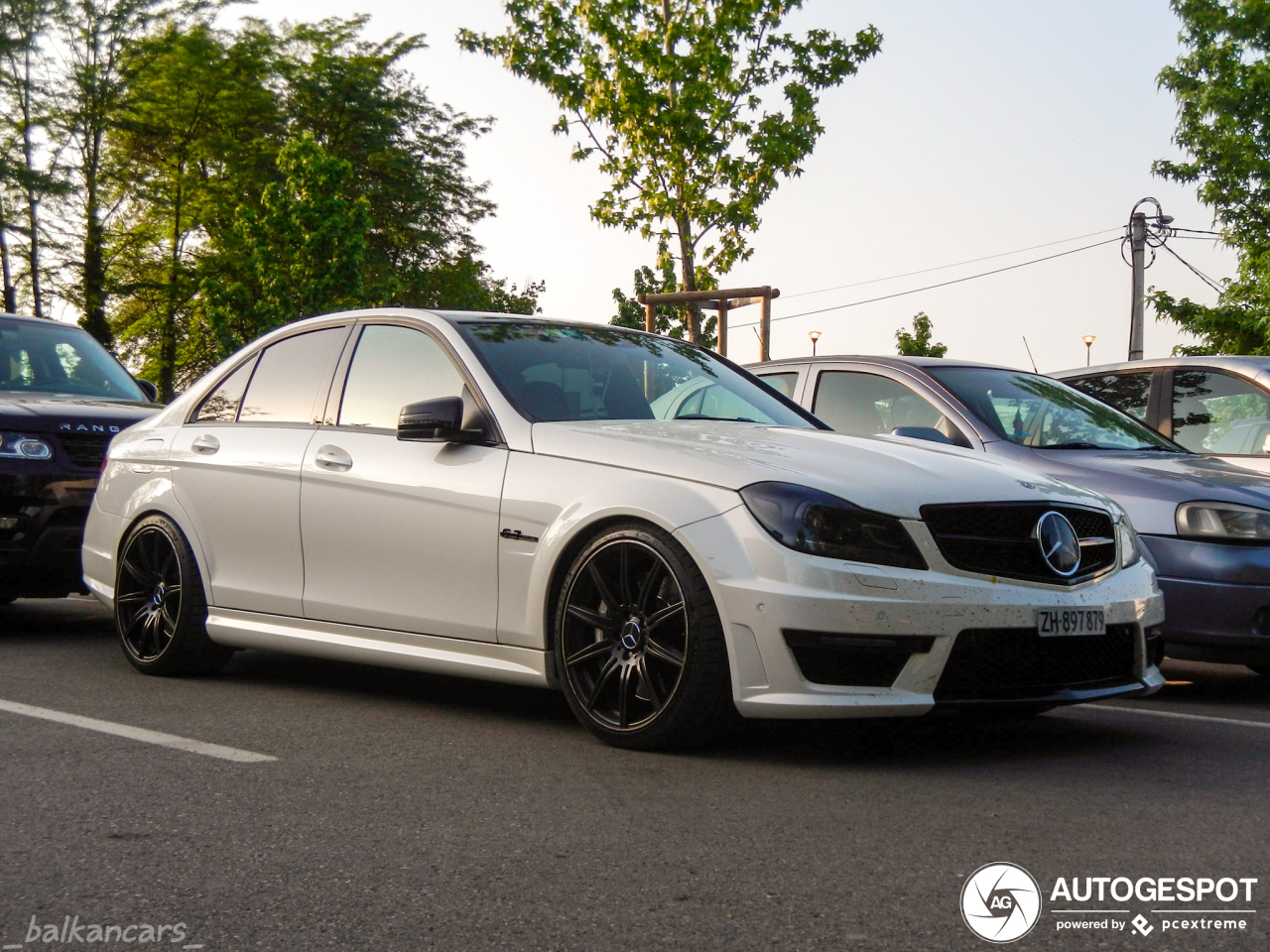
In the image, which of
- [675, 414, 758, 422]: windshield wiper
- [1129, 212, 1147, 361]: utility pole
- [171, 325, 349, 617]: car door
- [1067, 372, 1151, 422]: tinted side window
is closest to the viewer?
[675, 414, 758, 422]: windshield wiper

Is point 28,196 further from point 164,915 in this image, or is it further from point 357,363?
point 164,915

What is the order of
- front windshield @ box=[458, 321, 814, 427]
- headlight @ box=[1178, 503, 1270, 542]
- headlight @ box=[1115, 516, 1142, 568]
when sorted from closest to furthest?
1. headlight @ box=[1115, 516, 1142, 568]
2. front windshield @ box=[458, 321, 814, 427]
3. headlight @ box=[1178, 503, 1270, 542]

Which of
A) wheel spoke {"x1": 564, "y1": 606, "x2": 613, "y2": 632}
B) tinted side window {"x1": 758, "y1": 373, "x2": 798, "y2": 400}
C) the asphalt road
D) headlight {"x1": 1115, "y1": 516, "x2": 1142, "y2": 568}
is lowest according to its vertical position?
the asphalt road

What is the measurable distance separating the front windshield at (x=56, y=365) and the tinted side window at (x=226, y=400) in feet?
9.39

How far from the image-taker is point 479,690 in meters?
6.38

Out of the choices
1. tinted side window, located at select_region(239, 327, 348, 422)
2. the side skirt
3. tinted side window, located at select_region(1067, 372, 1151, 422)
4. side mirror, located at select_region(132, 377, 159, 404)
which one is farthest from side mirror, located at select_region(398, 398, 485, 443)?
side mirror, located at select_region(132, 377, 159, 404)

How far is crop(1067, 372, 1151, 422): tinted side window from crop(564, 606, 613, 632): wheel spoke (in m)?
4.56

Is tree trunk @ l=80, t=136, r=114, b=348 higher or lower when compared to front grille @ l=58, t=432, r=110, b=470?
higher

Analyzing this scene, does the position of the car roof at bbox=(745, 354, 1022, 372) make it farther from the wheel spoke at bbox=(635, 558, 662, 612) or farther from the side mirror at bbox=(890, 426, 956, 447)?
the wheel spoke at bbox=(635, 558, 662, 612)

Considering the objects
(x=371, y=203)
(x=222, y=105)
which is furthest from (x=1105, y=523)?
(x=371, y=203)

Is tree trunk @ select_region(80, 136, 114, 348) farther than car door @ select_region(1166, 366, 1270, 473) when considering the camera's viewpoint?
Yes

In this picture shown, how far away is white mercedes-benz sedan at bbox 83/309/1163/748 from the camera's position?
4.59m

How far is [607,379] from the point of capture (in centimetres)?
593

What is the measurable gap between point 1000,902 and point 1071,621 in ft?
5.74
